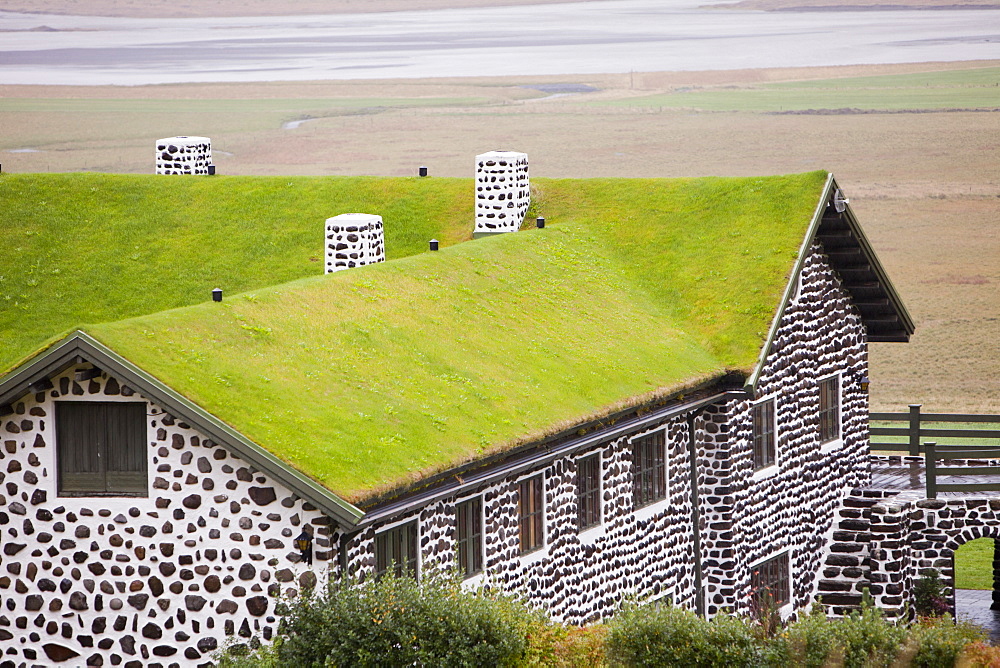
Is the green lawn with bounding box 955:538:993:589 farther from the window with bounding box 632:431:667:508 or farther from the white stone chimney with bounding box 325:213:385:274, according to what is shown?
the white stone chimney with bounding box 325:213:385:274

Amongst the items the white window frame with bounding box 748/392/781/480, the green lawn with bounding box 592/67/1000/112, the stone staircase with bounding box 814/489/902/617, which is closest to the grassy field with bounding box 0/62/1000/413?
the green lawn with bounding box 592/67/1000/112

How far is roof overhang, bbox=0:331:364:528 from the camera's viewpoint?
1703 centimetres

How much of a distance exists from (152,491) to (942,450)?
Result: 56.9 feet

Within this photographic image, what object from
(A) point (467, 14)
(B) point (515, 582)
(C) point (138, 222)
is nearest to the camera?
(B) point (515, 582)

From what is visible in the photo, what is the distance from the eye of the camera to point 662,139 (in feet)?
413

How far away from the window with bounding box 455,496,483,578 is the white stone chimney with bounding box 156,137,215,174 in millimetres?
19603

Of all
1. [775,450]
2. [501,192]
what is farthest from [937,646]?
[501,192]

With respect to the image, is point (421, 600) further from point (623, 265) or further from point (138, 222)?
point (138, 222)

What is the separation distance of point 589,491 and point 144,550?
25.3 feet

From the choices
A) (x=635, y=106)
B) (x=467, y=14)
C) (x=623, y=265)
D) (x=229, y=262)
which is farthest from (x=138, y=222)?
(x=467, y=14)

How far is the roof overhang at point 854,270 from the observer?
92.2 ft

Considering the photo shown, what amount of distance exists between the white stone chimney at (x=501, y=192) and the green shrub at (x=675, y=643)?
1559cm

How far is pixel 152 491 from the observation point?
1800 cm

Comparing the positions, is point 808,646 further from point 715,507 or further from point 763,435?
point 763,435
